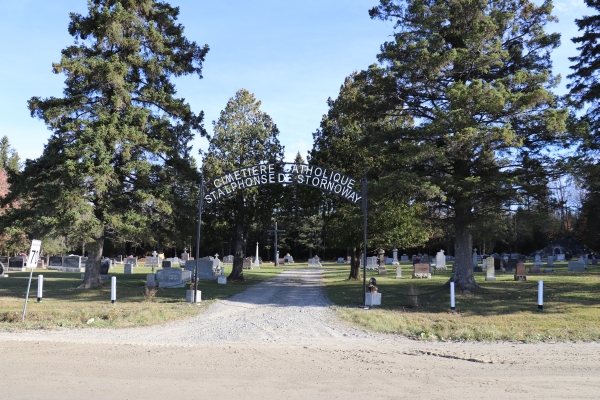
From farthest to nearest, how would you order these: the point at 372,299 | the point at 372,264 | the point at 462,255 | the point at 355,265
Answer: the point at 372,264, the point at 355,265, the point at 462,255, the point at 372,299

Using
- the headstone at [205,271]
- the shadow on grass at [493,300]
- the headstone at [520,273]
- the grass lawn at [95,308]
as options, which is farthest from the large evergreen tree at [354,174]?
the grass lawn at [95,308]

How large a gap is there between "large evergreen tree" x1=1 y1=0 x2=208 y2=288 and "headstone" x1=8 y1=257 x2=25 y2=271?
17.7 metres

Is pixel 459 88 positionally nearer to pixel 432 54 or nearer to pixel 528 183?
pixel 432 54

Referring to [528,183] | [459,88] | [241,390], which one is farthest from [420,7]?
[241,390]

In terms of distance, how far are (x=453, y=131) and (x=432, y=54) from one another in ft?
9.21

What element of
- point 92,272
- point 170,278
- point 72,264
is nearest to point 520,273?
point 170,278

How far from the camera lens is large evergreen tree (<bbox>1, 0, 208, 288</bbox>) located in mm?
18641

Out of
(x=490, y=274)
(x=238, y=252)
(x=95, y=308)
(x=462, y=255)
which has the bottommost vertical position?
(x=95, y=308)

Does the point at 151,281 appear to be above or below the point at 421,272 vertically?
below

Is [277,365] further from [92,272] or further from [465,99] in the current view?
[92,272]

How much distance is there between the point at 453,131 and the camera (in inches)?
621

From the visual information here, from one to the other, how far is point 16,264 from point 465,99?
111 feet

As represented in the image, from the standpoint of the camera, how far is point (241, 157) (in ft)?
91.0

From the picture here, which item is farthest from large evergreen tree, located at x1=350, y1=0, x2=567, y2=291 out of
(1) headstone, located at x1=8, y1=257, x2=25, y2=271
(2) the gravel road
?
(1) headstone, located at x1=8, y1=257, x2=25, y2=271
